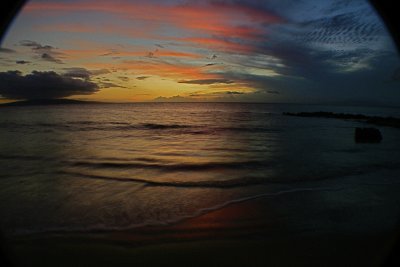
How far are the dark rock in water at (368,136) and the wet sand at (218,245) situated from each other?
53.0 ft

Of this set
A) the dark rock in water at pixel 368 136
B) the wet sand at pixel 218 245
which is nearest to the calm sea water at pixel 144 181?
the wet sand at pixel 218 245

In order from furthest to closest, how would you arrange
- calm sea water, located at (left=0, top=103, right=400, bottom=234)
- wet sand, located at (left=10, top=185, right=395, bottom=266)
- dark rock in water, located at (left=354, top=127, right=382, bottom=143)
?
dark rock in water, located at (left=354, top=127, right=382, bottom=143) → calm sea water, located at (left=0, top=103, right=400, bottom=234) → wet sand, located at (left=10, top=185, right=395, bottom=266)

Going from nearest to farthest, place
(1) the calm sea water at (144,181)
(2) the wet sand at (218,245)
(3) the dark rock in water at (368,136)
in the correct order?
(2) the wet sand at (218,245), (1) the calm sea water at (144,181), (3) the dark rock in water at (368,136)

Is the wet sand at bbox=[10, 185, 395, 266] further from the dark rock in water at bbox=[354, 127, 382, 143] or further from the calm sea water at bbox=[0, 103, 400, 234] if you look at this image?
the dark rock in water at bbox=[354, 127, 382, 143]

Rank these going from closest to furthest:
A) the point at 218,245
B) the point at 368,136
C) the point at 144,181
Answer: the point at 218,245
the point at 144,181
the point at 368,136

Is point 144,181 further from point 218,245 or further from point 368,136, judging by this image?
point 368,136

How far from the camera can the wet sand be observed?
3.65 metres

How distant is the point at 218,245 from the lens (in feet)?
13.3

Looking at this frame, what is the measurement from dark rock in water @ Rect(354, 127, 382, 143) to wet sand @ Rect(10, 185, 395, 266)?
1615 cm

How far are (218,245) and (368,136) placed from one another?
18.6m

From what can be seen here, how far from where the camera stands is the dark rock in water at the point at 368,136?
1909cm

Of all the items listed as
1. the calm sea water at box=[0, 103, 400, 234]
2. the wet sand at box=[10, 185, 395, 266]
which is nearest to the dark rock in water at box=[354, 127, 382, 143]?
the calm sea water at box=[0, 103, 400, 234]

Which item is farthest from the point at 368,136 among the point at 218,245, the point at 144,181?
the point at 218,245

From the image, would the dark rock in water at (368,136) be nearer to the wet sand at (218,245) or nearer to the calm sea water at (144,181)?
the calm sea water at (144,181)
